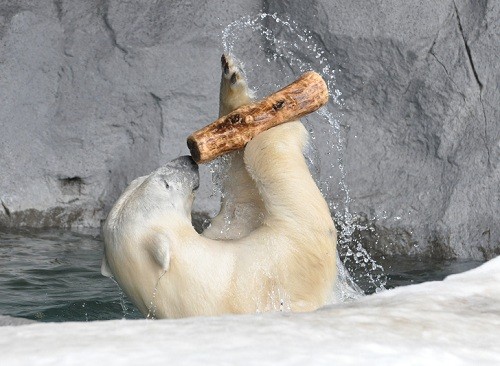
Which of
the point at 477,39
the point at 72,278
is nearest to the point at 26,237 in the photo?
the point at 72,278

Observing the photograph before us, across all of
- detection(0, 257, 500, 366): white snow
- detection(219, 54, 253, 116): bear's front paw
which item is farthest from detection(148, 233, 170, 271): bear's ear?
detection(0, 257, 500, 366): white snow

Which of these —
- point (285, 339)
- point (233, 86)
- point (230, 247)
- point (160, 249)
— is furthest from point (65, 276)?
point (285, 339)

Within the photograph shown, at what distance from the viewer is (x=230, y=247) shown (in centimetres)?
375

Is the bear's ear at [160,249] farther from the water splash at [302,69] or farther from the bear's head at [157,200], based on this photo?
the water splash at [302,69]

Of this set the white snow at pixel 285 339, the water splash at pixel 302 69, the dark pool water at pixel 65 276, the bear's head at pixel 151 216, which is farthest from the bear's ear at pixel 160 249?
the water splash at pixel 302 69

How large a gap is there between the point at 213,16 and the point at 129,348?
6554 mm

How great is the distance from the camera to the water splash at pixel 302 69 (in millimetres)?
7430

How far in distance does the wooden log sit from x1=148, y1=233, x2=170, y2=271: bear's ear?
49 centimetres

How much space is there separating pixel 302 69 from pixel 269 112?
395 cm

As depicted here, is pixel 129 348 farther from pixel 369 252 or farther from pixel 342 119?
pixel 342 119

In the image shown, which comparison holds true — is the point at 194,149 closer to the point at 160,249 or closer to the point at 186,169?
the point at 186,169

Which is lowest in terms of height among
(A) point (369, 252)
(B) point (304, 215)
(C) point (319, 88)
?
(A) point (369, 252)

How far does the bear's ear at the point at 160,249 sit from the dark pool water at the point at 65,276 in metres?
1.35

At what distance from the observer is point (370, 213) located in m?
7.41
